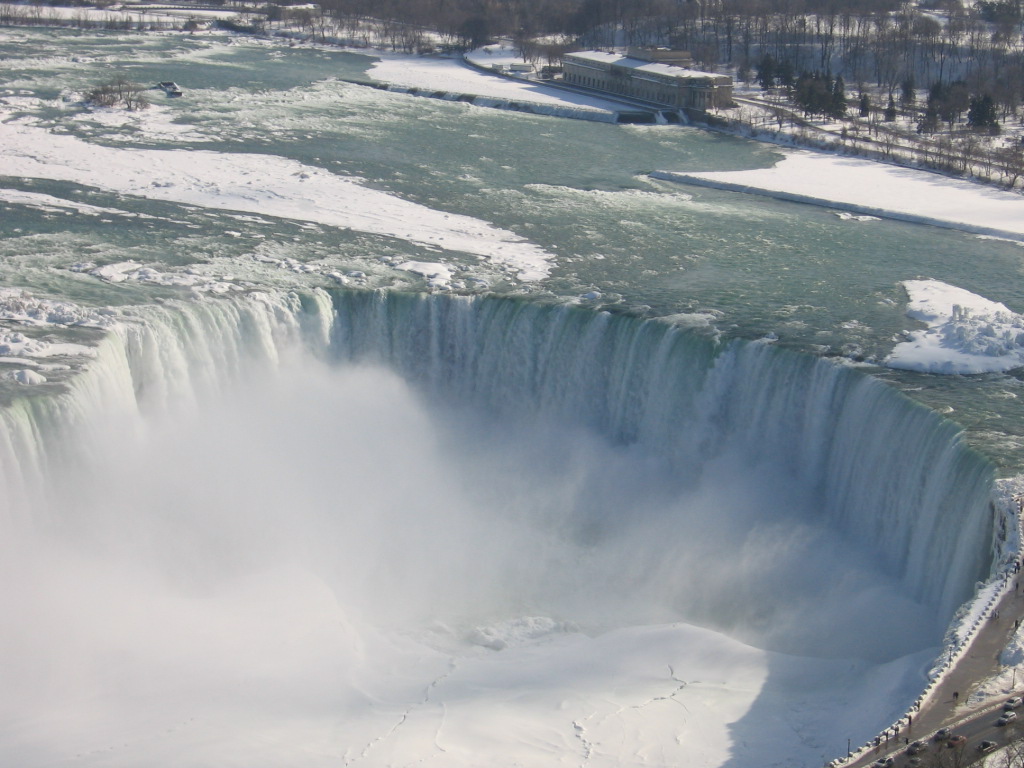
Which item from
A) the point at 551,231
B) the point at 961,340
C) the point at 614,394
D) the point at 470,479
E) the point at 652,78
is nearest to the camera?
the point at 961,340

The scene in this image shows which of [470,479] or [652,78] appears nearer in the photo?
[470,479]

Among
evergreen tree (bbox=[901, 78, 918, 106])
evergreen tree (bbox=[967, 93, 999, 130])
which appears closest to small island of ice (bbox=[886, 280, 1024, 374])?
evergreen tree (bbox=[967, 93, 999, 130])

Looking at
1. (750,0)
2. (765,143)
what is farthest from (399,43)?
(765,143)

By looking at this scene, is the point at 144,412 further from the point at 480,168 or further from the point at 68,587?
the point at 480,168

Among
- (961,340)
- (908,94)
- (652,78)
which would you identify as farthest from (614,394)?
(908,94)

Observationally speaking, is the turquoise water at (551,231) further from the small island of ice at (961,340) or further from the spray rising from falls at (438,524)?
the spray rising from falls at (438,524)

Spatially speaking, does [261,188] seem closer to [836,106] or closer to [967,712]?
[967,712]
